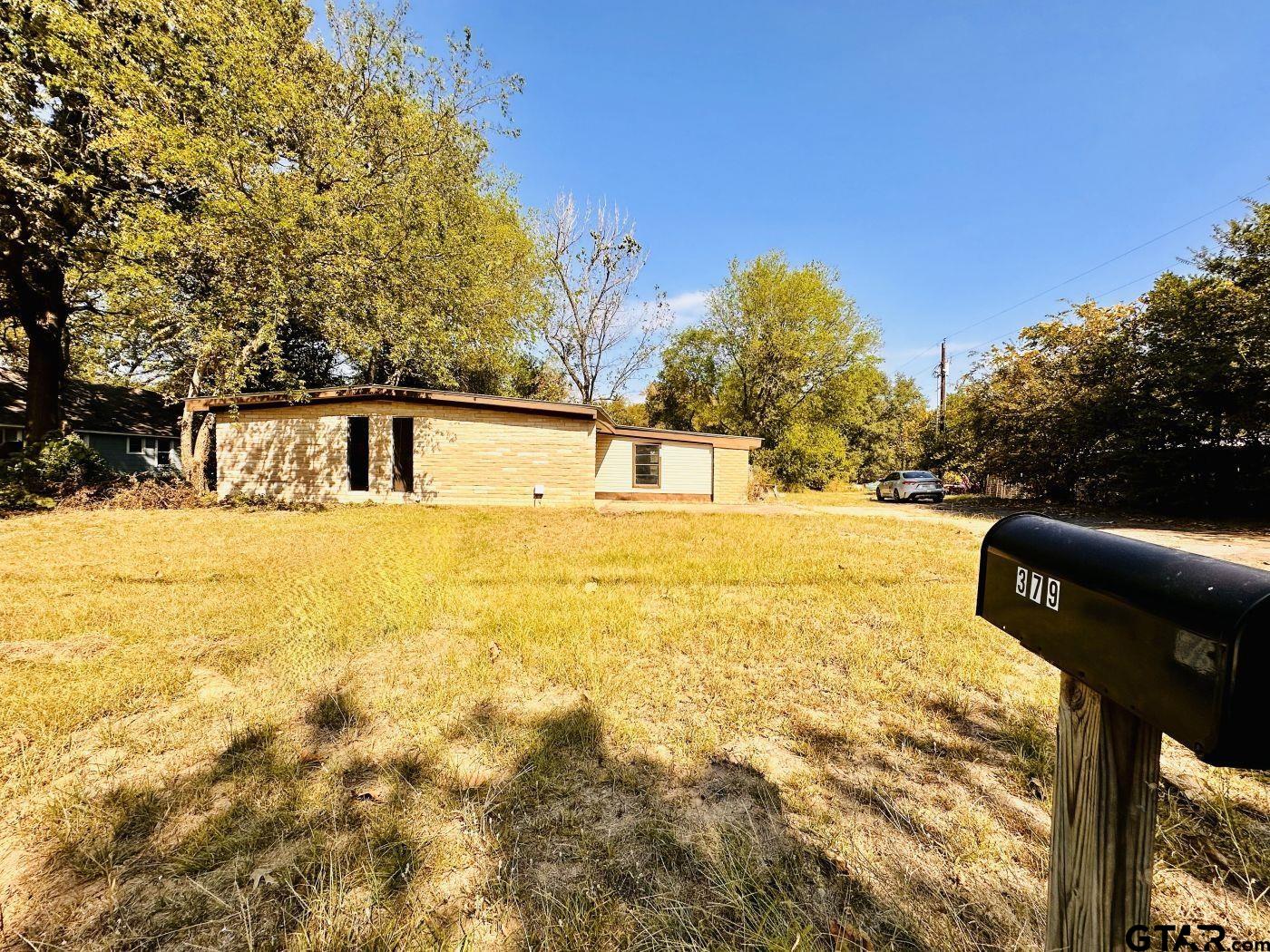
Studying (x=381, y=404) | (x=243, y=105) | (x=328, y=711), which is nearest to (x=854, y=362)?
(x=381, y=404)

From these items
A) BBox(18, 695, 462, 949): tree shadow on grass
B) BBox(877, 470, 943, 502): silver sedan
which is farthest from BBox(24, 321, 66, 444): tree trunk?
BBox(877, 470, 943, 502): silver sedan

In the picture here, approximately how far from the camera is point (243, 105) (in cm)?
1058

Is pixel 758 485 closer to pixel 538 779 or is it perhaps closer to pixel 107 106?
pixel 538 779

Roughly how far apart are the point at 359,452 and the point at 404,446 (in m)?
1.84

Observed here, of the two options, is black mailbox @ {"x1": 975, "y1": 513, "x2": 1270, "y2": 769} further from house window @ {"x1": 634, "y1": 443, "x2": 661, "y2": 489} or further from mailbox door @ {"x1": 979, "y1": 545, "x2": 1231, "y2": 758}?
house window @ {"x1": 634, "y1": 443, "x2": 661, "y2": 489}

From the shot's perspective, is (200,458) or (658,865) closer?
(658,865)

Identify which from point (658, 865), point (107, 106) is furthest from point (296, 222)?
point (658, 865)

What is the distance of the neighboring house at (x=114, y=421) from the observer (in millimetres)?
18219

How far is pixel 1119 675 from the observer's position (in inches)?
30.6

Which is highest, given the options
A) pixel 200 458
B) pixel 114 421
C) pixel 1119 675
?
pixel 114 421

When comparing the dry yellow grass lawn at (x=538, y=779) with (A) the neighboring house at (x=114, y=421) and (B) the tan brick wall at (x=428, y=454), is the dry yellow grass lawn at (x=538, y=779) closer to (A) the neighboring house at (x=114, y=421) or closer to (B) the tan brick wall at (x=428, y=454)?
(B) the tan brick wall at (x=428, y=454)

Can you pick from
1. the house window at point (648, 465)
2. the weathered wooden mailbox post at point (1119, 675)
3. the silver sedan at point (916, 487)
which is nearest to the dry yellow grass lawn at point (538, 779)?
the weathered wooden mailbox post at point (1119, 675)

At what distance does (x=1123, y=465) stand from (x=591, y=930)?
65.3ft

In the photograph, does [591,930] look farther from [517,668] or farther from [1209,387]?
[1209,387]
